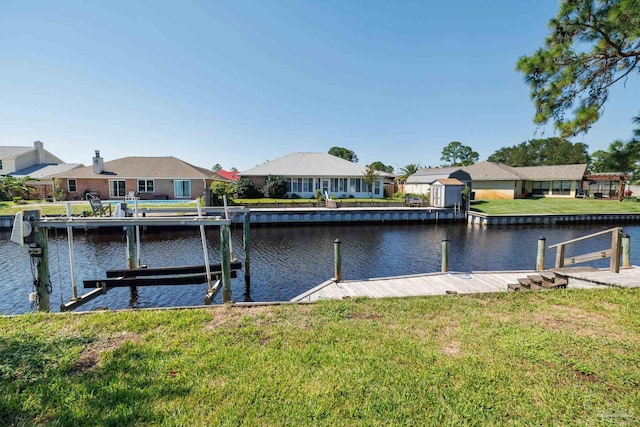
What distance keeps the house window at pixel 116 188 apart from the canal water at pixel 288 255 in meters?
9.88

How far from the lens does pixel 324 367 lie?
3.91 metres

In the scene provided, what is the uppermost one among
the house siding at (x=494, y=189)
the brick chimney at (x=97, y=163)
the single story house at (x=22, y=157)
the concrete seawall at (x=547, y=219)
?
the single story house at (x=22, y=157)

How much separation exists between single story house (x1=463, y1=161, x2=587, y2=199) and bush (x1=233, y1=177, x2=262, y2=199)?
26052mm

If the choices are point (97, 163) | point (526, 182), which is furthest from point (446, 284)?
point (526, 182)

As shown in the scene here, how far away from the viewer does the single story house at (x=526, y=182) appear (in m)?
40.1

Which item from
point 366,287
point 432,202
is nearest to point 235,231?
point 366,287

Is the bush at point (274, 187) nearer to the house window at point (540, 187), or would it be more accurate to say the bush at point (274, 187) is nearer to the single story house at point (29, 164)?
the single story house at point (29, 164)

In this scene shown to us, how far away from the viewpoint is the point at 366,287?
8789 millimetres

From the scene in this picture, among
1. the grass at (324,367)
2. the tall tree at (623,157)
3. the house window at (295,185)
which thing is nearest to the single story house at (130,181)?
the house window at (295,185)

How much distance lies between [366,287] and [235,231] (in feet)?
53.6

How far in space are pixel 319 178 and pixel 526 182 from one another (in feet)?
95.7

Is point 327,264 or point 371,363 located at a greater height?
point 371,363

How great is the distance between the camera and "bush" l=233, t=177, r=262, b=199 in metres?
32.2

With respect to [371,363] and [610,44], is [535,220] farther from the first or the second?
[371,363]
